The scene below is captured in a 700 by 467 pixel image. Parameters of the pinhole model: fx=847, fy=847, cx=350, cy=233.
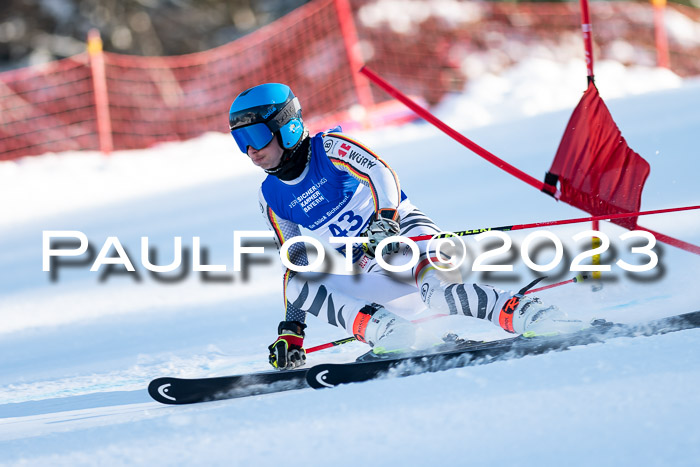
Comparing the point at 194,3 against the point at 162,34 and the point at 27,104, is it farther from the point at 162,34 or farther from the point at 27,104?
the point at 27,104

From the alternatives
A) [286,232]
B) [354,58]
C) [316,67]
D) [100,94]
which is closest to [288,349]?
[286,232]

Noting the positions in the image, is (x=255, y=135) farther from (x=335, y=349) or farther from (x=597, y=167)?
(x=597, y=167)

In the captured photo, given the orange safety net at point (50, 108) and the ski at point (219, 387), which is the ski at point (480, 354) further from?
A: the orange safety net at point (50, 108)

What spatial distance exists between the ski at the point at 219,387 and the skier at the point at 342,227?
0.77ft

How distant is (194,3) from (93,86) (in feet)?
21.5

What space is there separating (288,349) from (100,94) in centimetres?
951

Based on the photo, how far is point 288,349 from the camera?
3252 millimetres

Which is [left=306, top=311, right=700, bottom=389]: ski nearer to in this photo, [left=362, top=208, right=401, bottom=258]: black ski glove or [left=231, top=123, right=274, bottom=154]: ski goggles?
[left=362, top=208, right=401, bottom=258]: black ski glove

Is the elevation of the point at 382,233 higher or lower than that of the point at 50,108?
lower

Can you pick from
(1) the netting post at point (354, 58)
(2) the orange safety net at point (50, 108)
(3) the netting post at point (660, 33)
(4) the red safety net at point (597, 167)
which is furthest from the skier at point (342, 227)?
(2) the orange safety net at point (50, 108)

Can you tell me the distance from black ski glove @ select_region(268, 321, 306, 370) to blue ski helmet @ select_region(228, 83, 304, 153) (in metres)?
0.71

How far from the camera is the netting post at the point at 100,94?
37.2 feet

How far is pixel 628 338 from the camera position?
2.68 m

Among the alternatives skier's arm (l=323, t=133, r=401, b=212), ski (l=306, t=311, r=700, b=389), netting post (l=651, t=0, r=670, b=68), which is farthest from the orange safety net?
ski (l=306, t=311, r=700, b=389)
